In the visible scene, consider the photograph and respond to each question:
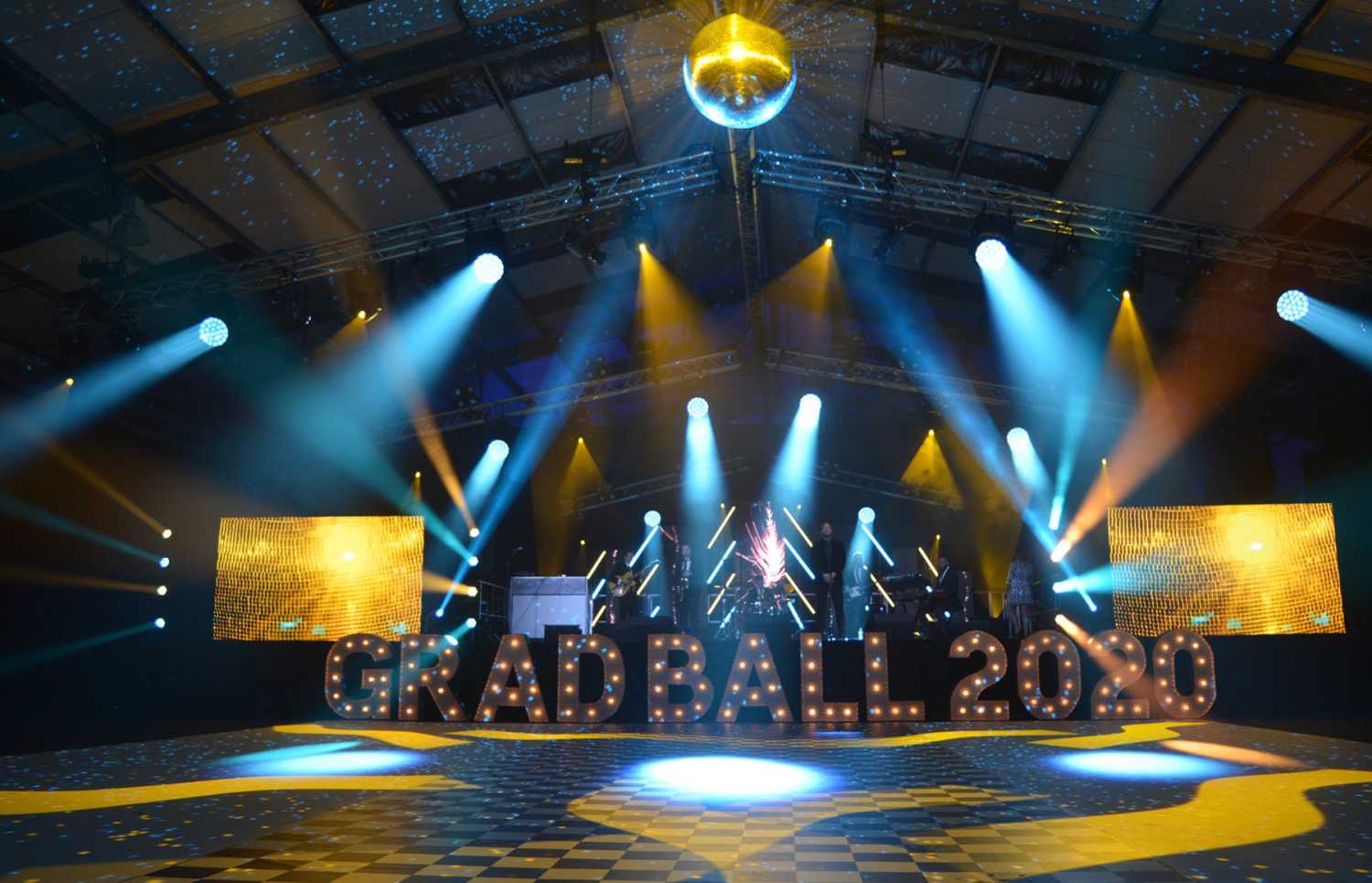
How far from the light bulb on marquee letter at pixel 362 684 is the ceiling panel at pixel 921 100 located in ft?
20.5

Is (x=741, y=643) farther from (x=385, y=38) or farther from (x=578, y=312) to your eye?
(x=578, y=312)

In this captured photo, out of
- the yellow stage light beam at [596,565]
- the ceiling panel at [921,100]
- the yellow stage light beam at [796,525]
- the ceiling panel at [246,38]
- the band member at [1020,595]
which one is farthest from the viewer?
the yellow stage light beam at [596,565]

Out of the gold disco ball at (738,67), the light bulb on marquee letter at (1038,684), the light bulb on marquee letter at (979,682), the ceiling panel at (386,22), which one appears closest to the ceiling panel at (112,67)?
the ceiling panel at (386,22)

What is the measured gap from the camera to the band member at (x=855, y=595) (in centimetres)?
1353

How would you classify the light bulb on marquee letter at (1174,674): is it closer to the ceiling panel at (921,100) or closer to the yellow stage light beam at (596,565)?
the ceiling panel at (921,100)

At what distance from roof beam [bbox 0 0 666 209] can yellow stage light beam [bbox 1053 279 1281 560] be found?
21.6ft

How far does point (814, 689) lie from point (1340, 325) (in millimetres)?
6131

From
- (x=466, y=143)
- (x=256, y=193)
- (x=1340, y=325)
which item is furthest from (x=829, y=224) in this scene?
(x=256, y=193)

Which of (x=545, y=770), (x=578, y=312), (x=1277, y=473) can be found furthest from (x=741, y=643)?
(x=1277, y=473)

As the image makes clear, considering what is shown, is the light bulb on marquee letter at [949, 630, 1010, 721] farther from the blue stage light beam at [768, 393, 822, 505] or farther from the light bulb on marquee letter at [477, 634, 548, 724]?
the blue stage light beam at [768, 393, 822, 505]

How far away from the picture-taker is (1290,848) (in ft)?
8.70

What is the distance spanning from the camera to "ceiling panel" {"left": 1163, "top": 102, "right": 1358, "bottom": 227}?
6.96 m

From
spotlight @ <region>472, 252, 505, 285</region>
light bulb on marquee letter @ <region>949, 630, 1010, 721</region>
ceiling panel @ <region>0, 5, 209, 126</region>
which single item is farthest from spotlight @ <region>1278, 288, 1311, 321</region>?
ceiling panel @ <region>0, 5, 209, 126</region>

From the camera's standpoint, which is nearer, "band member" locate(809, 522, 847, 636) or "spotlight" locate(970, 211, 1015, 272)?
"spotlight" locate(970, 211, 1015, 272)
